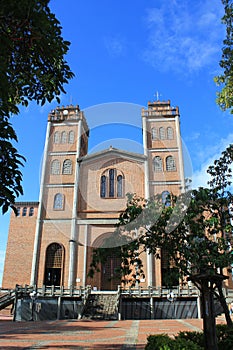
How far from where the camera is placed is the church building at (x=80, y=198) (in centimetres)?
2644

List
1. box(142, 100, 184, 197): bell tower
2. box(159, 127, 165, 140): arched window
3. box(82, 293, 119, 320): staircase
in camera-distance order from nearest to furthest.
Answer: box(82, 293, 119, 320): staircase
box(142, 100, 184, 197): bell tower
box(159, 127, 165, 140): arched window

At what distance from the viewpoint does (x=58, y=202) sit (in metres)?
28.9

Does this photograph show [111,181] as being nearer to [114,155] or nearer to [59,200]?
[114,155]

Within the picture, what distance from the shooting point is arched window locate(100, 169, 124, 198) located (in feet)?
94.4

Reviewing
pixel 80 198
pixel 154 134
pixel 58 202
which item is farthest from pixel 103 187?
pixel 154 134

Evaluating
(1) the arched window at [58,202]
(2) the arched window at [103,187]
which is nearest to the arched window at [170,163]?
(2) the arched window at [103,187]

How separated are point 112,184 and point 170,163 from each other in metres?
5.93

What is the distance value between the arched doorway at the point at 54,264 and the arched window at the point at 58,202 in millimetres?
3402

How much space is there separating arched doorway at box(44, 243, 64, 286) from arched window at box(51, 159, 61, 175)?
715 centimetres

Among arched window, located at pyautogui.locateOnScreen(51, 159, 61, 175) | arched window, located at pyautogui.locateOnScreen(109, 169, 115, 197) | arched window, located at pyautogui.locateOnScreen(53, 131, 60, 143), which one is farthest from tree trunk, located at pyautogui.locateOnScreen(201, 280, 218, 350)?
arched window, located at pyautogui.locateOnScreen(53, 131, 60, 143)

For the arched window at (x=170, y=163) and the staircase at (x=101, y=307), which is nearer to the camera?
the staircase at (x=101, y=307)

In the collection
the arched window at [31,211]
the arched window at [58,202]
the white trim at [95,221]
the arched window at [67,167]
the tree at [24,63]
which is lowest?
the tree at [24,63]

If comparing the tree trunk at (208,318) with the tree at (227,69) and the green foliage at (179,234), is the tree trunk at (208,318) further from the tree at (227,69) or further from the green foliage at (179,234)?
the tree at (227,69)

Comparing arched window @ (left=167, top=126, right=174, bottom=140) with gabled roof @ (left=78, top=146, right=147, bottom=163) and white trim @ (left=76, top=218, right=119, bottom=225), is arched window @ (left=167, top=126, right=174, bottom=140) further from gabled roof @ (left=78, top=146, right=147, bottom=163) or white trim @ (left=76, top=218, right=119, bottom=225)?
white trim @ (left=76, top=218, right=119, bottom=225)
